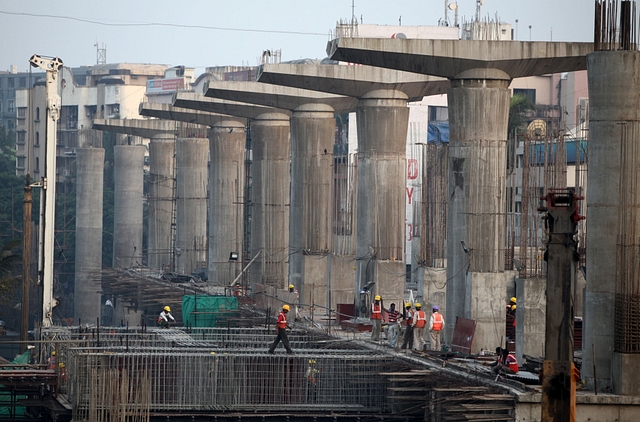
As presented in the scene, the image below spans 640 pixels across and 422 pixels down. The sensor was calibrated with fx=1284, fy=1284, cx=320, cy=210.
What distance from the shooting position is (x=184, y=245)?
87250mm

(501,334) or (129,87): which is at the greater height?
(129,87)

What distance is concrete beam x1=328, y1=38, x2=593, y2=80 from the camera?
4100cm

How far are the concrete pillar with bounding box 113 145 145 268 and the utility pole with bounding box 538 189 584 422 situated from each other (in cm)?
7906

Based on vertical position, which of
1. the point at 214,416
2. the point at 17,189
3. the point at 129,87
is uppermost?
the point at 129,87

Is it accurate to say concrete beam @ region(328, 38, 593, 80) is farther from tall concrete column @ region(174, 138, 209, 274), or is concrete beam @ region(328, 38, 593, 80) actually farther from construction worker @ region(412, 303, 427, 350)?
tall concrete column @ region(174, 138, 209, 274)

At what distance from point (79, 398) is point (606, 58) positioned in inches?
642

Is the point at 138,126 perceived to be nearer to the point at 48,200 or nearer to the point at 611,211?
the point at 48,200

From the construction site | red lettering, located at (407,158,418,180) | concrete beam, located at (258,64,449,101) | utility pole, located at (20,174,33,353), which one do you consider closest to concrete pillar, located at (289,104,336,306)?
the construction site

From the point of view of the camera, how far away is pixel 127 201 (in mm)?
100000

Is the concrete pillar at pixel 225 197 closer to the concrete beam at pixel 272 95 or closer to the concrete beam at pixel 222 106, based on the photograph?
the concrete beam at pixel 222 106

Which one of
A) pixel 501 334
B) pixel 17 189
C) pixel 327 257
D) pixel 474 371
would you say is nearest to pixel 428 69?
pixel 501 334

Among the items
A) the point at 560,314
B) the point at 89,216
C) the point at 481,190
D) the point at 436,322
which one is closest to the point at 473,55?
the point at 481,190

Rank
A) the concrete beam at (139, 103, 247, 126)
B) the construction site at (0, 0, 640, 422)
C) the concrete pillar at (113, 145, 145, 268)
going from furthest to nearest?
1. the concrete pillar at (113, 145, 145, 268)
2. the concrete beam at (139, 103, 247, 126)
3. the construction site at (0, 0, 640, 422)

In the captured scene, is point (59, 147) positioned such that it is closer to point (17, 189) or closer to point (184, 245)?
point (17, 189)
